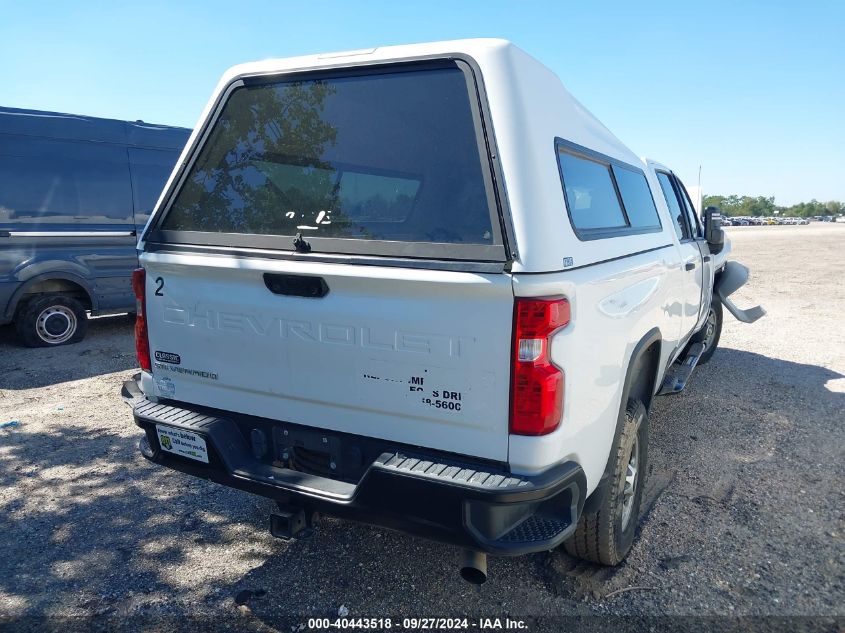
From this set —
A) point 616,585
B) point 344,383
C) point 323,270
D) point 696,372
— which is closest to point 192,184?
Answer: point 323,270

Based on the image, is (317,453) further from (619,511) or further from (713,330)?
(713,330)

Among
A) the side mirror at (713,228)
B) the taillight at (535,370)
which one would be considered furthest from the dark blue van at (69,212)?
the taillight at (535,370)

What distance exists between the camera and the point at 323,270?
2346mm

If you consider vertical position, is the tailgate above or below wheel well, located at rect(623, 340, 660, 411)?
above

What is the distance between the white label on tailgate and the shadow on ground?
25.5 inches

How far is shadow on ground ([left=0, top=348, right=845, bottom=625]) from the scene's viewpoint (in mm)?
2732

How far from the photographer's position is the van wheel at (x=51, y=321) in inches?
274

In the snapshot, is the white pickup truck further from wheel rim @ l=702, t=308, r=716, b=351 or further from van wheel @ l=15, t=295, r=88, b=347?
van wheel @ l=15, t=295, r=88, b=347

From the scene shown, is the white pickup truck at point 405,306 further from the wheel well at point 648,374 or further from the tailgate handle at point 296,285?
the wheel well at point 648,374

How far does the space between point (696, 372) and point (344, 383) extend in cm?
522

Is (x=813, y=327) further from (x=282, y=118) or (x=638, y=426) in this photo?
(x=282, y=118)

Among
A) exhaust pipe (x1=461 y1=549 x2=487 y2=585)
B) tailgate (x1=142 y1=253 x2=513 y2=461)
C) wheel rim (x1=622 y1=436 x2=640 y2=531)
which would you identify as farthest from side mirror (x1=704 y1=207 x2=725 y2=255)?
exhaust pipe (x1=461 y1=549 x2=487 y2=585)

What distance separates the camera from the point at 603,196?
3111 millimetres

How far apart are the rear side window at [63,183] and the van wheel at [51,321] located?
938mm
